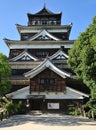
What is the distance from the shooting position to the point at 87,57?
843 inches

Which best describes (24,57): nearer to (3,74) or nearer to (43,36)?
(43,36)

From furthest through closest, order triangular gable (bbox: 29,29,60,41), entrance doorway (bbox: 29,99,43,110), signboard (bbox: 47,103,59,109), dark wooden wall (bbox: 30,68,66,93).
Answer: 1. triangular gable (bbox: 29,29,60,41)
2. entrance doorway (bbox: 29,99,43,110)
3. dark wooden wall (bbox: 30,68,66,93)
4. signboard (bbox: 47,103,59,109)

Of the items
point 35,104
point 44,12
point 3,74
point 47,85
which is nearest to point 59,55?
point 47,85

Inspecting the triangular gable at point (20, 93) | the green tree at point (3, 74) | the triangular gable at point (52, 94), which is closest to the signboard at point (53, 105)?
the triangular gable at point (52, 94)

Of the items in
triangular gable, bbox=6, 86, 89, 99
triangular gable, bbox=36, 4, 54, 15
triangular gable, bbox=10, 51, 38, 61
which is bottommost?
triangular gable, bbox=6, 86, 89, 99

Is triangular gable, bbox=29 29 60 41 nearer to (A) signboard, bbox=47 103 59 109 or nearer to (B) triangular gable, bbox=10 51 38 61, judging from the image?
(B) triangular gable, bbox=10 51 38 61

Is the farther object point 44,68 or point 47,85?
point 44,68

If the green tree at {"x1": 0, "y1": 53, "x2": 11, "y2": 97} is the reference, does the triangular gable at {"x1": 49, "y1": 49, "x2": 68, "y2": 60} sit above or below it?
above

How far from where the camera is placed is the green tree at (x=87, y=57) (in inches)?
838

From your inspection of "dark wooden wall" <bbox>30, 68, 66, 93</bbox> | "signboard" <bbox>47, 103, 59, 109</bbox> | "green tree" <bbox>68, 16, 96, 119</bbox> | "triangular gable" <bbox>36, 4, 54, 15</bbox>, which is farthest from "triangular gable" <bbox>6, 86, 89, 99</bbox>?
"triangular gable" <bbox>36, 4, 54, 15</bbox>

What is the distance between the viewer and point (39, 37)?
38844mm

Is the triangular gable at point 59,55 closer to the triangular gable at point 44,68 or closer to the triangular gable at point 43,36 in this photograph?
the triangular gable at point 43,36

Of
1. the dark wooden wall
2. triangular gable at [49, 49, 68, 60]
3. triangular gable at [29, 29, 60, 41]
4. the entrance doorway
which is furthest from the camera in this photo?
triangular gable at [29, 29, 60, 41]

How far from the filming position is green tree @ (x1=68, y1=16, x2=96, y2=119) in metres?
21.3
